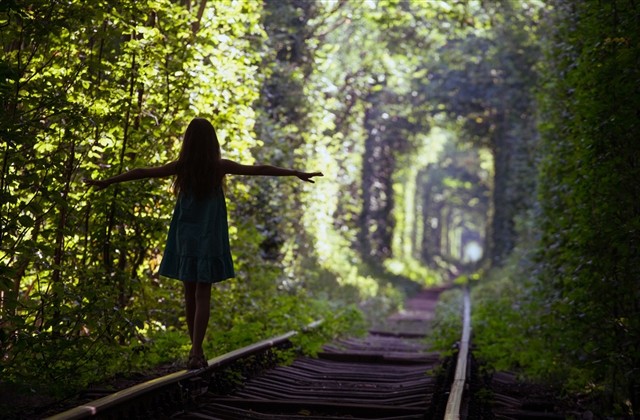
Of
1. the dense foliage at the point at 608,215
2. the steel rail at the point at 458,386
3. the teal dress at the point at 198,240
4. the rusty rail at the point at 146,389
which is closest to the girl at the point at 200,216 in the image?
the teal dress at the point at 198,240

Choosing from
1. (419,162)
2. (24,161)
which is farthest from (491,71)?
(24,161)

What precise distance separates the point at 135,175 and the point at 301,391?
7.62 ft

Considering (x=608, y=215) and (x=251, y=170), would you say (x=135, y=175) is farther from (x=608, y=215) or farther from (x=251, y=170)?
(x=608, y=215)

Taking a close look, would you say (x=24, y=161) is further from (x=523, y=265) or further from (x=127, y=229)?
(x=523, y=265)

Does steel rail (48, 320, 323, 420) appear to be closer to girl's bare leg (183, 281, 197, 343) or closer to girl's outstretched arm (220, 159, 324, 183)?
girl's bare leg (183, 281, 197, 343)

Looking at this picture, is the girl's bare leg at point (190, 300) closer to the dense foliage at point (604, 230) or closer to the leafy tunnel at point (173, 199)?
the leafy tunnel at point (173, 199)

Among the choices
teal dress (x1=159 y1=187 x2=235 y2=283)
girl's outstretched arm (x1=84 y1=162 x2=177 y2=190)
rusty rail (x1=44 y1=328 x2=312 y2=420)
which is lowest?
rusty rail (x1=44 y1=328 x2=312 y2=420)

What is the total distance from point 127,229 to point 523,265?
52.8 feet

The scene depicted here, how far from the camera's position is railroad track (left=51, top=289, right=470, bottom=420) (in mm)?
5965

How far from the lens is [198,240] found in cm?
700

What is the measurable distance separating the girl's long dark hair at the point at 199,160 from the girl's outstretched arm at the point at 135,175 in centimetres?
8

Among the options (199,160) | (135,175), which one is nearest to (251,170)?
(199,160)

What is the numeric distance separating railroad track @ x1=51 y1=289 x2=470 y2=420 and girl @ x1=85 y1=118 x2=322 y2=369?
1.56ft

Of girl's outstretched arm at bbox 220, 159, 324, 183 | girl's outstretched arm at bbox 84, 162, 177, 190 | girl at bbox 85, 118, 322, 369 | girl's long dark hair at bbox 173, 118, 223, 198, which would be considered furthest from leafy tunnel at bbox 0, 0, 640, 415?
girl's outstretched arm at bbox 220, 159, 324, 183
